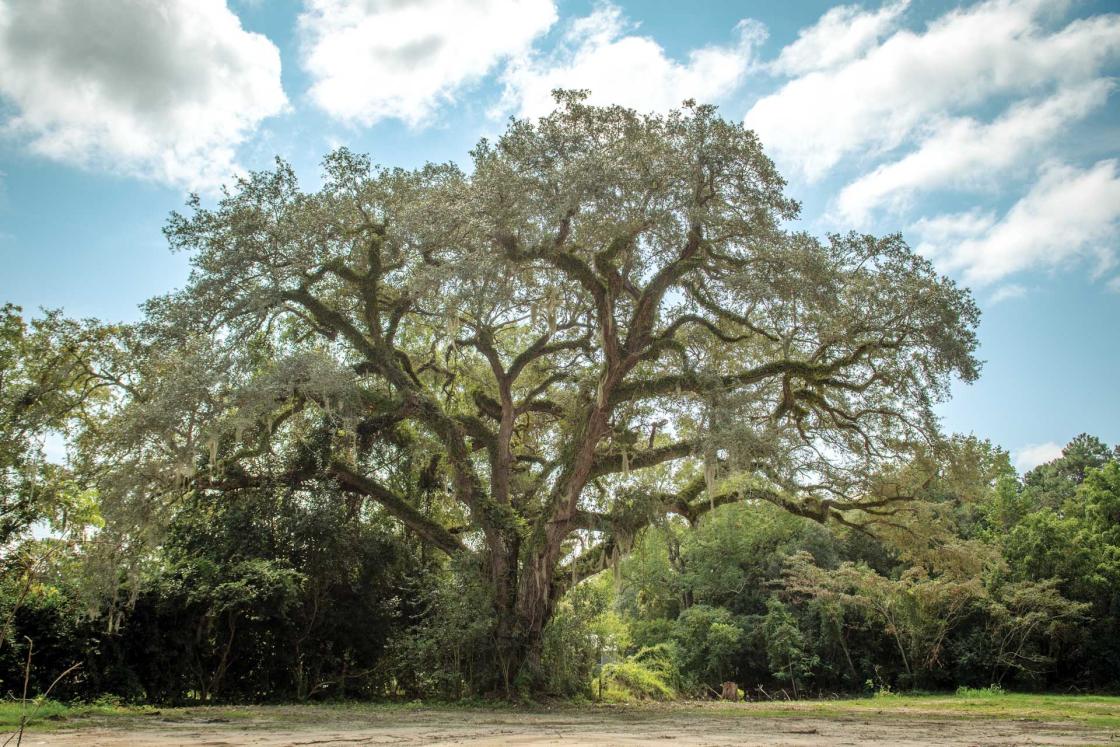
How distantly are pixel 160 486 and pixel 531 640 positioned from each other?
6.08 m

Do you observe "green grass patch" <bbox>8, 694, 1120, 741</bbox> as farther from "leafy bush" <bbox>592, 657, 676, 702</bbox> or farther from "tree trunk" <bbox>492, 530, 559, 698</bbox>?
"leafy bush" <bbox>592, 657, 676, 702</bbox>

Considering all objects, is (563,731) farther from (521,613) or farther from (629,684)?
(629,684)

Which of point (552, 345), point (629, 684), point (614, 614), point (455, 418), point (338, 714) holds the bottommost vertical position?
point (629, 684)

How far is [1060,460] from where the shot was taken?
34.0m

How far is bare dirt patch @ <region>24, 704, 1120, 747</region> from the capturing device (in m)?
5.40

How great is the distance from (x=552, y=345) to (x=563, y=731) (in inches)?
312

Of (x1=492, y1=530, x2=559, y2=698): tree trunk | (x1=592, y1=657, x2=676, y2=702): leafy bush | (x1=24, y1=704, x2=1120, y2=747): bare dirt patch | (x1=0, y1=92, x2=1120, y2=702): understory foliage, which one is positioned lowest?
(x1=592, y1=657, x2=676, y2=702): leafy bush

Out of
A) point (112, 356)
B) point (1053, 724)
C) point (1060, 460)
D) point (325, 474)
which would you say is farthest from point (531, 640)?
point (1060, 460)

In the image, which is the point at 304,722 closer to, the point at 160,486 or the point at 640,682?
the point at 160,486

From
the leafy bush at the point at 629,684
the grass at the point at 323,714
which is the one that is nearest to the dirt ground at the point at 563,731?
the grass at the point at 323,714

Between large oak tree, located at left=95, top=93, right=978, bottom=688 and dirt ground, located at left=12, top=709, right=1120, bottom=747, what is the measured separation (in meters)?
3.29

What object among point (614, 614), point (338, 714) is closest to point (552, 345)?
point (614, 614)

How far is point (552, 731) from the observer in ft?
21.4

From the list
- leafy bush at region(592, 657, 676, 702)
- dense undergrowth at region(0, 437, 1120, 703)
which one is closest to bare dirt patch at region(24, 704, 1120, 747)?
dense undergrowth at region(0, 437, 1120, 703)
